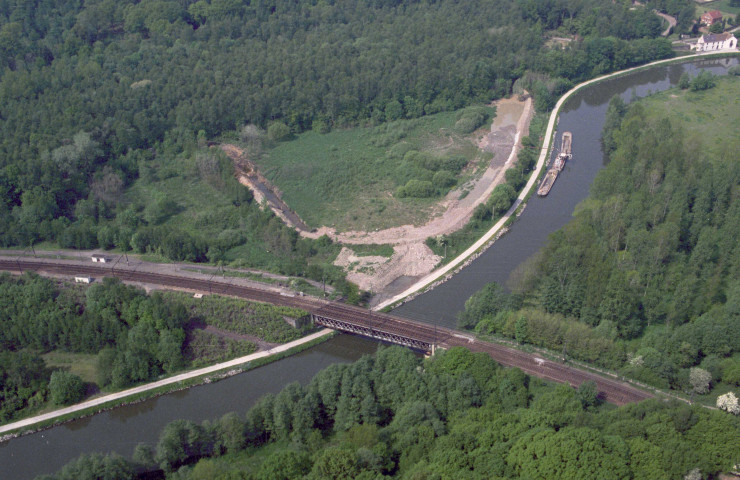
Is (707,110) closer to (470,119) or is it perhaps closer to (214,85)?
(470,119)

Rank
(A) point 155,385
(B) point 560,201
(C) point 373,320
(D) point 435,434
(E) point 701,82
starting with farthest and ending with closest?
(E) point 701,82 < (B) point 560,201 < (C) point 373,320 < (A) point 155,385 < (D) point 435,434

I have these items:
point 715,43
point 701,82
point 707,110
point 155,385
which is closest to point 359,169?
point 155,385

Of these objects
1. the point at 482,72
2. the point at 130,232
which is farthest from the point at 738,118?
the point at 130,232

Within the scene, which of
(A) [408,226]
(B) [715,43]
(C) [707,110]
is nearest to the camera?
(A) [408,226]

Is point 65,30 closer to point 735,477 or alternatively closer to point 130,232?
point 130,232

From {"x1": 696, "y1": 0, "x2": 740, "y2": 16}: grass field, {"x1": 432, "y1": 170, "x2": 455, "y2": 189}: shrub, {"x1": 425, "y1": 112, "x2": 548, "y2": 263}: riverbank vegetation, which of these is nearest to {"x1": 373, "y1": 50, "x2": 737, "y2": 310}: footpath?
{"x1": 425, "y1": 112, "x2": 548, "y2": 263}: riverbank vegetation

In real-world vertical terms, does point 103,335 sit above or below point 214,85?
below

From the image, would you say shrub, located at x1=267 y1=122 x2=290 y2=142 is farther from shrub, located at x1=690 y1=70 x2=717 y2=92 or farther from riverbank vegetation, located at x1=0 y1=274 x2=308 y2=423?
shrub, located at x1=690 y1=70 x2=717 y2=92
